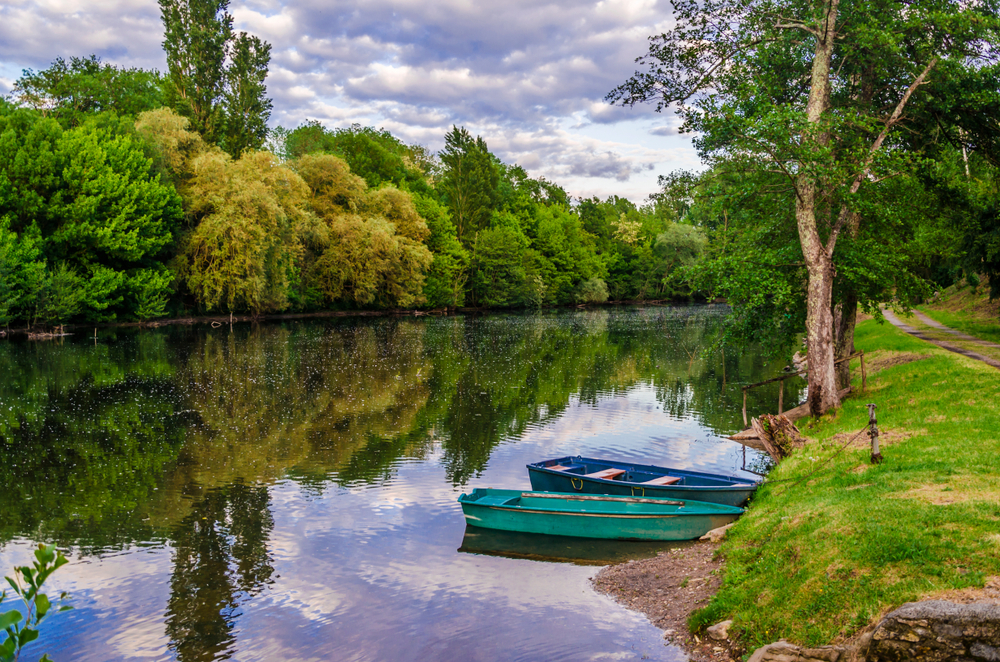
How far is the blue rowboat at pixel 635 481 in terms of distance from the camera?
15523 millimetres

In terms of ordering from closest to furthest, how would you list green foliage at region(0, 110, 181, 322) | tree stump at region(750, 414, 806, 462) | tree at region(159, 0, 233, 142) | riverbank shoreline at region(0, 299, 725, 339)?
1. tree stump at region(750, 414, 806, 462)
2. green foliage at region(0, 110, 181, 322)
3. riverbank shoreline at region(0, 299, 725, 339)
4. tree at region(159, 0, 233, 142)

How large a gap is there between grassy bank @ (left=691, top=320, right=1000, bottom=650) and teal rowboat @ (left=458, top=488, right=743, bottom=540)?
0.94 m

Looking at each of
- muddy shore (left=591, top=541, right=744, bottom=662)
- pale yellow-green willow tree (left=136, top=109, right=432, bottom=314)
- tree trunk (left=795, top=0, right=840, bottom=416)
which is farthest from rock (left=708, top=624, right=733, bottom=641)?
pale yellow-green willow tree (left=136, top=109, right=432, bottom=314)

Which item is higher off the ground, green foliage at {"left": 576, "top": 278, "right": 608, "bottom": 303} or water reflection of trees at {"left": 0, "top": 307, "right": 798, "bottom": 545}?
green foliage at {"left": 576, "top": 278, "right": 608, "bottom": 303}

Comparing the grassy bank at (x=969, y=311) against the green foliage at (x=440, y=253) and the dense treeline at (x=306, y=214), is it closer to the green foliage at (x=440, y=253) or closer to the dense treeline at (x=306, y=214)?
the dense treeline at (x=306, y=214)

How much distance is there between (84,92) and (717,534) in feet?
257

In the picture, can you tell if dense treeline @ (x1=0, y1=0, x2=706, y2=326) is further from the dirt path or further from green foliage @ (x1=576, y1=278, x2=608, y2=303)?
the dirt path

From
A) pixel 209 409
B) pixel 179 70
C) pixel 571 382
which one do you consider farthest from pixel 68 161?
pixel 571 382

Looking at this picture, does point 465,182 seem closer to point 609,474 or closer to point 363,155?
point 363,155

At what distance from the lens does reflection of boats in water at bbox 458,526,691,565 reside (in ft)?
46.4

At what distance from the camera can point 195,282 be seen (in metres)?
60.5

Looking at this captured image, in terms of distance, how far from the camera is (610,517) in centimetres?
1445

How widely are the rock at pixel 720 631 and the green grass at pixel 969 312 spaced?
30.1 m

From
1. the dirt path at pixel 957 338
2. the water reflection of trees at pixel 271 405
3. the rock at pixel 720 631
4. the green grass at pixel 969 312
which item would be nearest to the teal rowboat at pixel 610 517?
the rock at pixel 720 631
